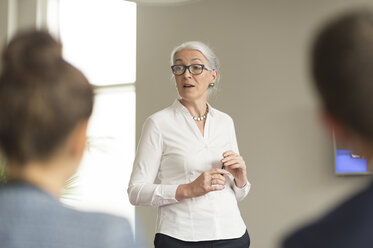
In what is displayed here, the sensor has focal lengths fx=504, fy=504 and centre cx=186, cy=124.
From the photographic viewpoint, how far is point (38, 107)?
93cm

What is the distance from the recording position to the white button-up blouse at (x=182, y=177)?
2.54 metres

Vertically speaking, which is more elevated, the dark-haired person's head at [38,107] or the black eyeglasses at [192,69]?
the black eyeglasses at [192,69]

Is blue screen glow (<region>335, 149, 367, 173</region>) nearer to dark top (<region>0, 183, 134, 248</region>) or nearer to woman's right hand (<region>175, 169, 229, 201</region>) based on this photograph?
woman's right hand (<region>175, 169, 229, 201</region>)

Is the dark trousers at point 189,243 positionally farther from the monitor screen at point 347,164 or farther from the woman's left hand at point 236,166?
the monitor screen at point 347,164

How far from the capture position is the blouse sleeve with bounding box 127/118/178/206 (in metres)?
2.52

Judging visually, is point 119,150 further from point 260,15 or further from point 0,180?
point 260,15

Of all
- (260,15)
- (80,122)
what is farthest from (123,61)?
(80,122)

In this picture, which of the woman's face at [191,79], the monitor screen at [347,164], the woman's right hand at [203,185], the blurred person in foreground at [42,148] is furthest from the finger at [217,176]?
the monitor screen at [347,164]

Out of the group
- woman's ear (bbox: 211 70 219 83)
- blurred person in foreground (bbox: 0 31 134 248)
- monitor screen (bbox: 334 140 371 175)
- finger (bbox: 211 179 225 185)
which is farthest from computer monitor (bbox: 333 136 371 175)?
blurred person in foreground (bbox: 0 31 134 248)

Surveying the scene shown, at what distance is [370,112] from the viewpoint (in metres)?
0.85

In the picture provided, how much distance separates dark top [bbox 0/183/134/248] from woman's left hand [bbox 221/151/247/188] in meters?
1.63

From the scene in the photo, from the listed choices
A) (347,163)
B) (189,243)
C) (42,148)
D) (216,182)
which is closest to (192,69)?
(216,182)

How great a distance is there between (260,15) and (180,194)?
255cm

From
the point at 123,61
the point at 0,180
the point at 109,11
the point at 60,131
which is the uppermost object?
the point at 109,11
